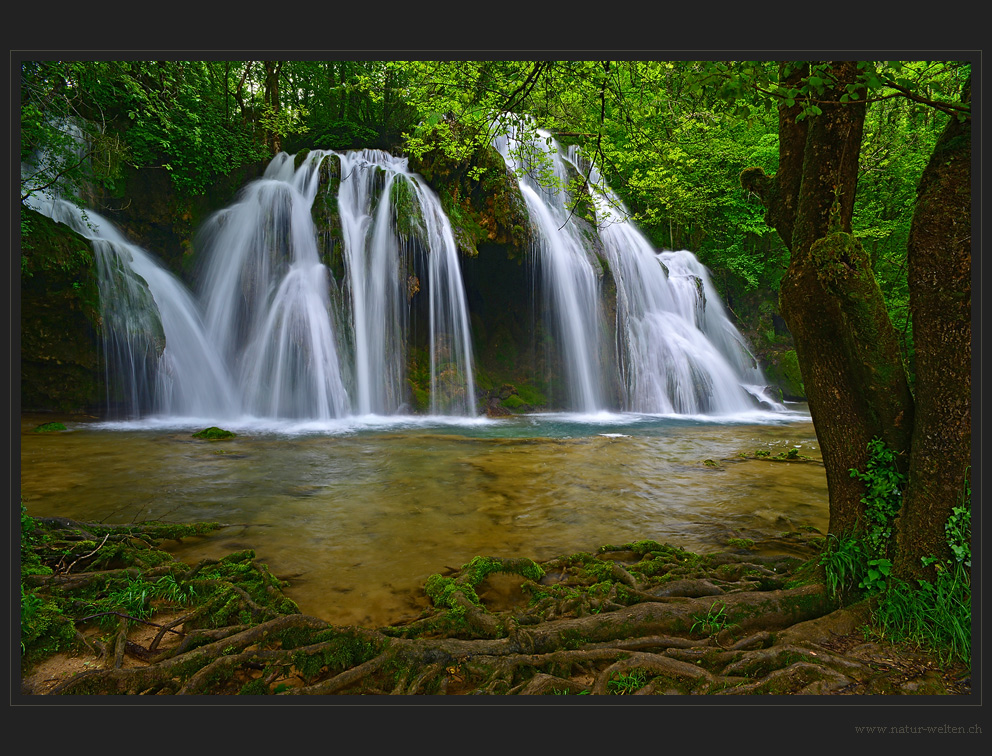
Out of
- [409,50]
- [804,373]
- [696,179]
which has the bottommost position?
[804,373]

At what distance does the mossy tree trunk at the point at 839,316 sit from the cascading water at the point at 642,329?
13160 millimetres

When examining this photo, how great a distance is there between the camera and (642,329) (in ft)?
57.4

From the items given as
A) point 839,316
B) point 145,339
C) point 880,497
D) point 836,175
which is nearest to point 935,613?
point 880,497

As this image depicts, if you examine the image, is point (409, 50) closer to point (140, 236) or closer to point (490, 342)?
point (490, 342)

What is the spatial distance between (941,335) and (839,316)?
487 millimetres

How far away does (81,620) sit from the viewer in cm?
272

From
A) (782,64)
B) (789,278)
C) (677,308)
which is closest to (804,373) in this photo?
(789,278)

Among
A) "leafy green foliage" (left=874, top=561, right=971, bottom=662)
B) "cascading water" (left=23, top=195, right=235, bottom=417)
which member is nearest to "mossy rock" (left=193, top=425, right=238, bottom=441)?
"cascading water" (left=23, top=195, right=235, bottom=417)

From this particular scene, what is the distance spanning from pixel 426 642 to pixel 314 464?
18.8 feet

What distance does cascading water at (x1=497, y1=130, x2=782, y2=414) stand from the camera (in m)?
16.5

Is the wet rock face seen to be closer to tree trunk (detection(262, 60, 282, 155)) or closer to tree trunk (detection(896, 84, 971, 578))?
tree trunk (detection(262, 60, 282, 155))

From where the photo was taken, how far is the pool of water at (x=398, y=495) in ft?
13.6

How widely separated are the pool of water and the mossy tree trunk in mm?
1860

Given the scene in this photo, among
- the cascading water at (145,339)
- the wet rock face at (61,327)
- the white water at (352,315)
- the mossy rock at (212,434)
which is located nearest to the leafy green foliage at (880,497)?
the white water at (352,315)
